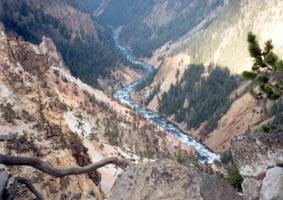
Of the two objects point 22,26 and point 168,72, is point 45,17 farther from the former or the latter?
point 168,72

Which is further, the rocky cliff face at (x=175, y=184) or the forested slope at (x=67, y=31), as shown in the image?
the forested slope at (x=67, y=31)

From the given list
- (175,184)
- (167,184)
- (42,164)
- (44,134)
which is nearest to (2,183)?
(42,164)

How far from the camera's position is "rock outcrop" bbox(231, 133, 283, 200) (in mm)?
5977

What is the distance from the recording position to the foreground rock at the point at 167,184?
4082mm

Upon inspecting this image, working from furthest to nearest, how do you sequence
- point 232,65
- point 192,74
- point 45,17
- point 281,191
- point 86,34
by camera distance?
point 86,34, point 45,17, point 192,74, point 232,65, point 281,191

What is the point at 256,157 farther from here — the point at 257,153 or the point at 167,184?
the point at 167,184

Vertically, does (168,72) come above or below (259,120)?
above

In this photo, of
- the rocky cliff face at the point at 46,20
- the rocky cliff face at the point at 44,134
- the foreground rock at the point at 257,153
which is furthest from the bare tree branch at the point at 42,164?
the rocky cliff face at the point at 46,20

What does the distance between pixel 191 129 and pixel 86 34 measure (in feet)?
326

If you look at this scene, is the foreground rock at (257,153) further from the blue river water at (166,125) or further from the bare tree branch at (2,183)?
the blue river water at (166,125)

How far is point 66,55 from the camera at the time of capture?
4766 inches

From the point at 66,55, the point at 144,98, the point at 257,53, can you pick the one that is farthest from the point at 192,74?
the point at 257,53

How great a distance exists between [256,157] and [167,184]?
3.14 m

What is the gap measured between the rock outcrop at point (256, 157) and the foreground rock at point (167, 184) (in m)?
1.80
